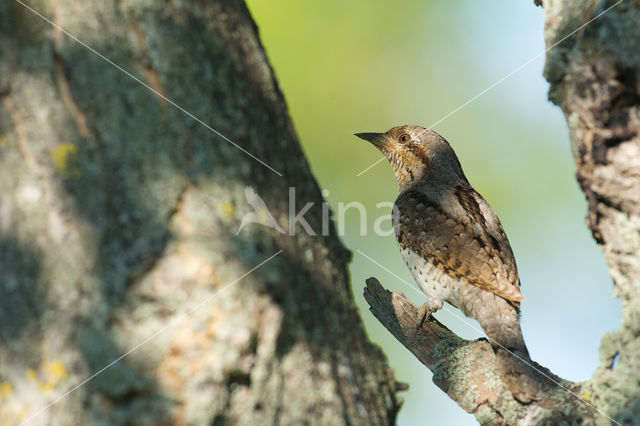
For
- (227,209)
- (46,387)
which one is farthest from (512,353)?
(46,387)

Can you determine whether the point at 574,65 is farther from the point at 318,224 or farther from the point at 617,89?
the point at 318,224

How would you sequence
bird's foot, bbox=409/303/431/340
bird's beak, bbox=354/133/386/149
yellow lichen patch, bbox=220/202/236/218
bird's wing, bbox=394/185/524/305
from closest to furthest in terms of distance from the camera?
yellow lichen patch, bbox=220/202/236/218 → bird's foot, bbox=409/303/431/340 → bird's wing, bbox=394/185/524/305 → bird's beak, bbox=354/133/386/149

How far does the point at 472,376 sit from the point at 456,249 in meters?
1.53

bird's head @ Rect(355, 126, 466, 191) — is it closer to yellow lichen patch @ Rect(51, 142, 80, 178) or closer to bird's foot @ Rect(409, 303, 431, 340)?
bird's foot @ Rect(409, 303, 431, 340)

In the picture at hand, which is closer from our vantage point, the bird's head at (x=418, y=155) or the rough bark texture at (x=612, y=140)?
the rough bark texture at (x=612, y=140)

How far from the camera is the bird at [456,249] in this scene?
4.26 meters

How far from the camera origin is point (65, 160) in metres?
1.63

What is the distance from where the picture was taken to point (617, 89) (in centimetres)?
212

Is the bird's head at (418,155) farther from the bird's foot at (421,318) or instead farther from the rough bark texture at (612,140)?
the rough bark texture at (612,140)

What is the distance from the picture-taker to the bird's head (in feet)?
18.8

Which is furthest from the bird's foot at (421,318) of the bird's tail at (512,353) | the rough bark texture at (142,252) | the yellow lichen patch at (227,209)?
the yellow lichen patch at (227,209)

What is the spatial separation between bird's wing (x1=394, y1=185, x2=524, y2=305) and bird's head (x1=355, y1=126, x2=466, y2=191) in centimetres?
40

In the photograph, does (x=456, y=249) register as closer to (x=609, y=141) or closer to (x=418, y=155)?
(x=418, y=155)

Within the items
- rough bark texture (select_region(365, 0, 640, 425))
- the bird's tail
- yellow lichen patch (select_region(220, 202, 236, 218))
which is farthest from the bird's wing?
yellow lichen patch (select_region(220, 202, 236, 218))
